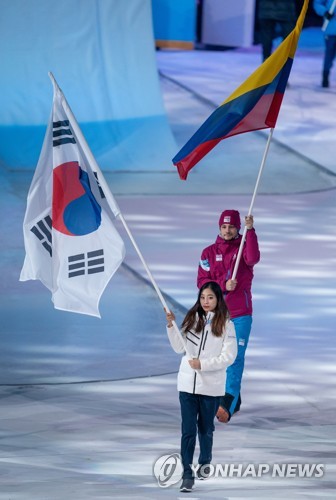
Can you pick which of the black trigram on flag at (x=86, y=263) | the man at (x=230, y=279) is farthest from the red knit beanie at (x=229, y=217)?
the black trigram on flag at (x=86, y=263)

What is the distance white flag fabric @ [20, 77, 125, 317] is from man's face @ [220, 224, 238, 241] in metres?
1.13

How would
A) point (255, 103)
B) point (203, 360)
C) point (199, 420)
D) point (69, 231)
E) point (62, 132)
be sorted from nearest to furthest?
1. point (203, 360)
2. point (199, 420)
3. point (69, 231)
4. point (62, 132)
5. point (255, 103)

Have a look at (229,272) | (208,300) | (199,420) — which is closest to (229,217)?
(229,272)

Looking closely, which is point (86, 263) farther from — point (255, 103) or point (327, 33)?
point (327, 33)

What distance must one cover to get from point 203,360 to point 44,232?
1.34 metres

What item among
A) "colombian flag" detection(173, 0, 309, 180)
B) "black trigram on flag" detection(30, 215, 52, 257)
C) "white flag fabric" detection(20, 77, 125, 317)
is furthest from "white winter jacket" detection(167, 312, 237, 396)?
"colombian flag" detection(173, 0, 309, 180)

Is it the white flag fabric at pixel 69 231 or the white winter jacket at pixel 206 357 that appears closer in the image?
the white winter jacket at pixel 206 357

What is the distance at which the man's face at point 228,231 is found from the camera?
28.5 feet

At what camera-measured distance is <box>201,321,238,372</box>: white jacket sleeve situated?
23.0 ft

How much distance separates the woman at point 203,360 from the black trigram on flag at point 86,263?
0.75 meters

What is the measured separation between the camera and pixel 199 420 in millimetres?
7156

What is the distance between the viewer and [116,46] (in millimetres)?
19375

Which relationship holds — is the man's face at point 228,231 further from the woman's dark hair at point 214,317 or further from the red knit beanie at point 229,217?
the woman's dark hair at point 214,317

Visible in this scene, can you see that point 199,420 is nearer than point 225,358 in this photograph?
No
